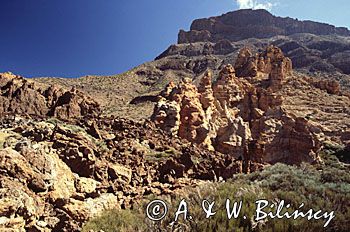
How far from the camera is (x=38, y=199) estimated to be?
853 cm

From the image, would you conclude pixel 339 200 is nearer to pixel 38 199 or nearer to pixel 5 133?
pixel 38 199

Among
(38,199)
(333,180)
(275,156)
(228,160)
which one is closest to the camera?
(38,199)

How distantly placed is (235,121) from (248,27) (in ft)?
523

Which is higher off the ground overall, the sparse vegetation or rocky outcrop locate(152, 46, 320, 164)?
rocky outcrop locate(152, 46, 320, 164)

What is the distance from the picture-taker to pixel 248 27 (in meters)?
181

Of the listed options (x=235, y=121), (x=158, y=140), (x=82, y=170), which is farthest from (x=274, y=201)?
(x=235, y=121)

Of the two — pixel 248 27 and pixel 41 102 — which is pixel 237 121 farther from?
pixel 248 27

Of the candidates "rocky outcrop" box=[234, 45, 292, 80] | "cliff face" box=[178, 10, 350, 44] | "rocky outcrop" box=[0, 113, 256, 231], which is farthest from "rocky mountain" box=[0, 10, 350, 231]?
"cliff face" box=[178, 10, 350, 44]

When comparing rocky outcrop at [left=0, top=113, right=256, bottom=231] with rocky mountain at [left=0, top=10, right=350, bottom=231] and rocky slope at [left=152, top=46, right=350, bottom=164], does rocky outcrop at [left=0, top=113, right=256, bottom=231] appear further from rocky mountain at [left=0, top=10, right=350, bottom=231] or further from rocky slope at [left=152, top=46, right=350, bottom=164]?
rocky slope at [left=152, top=46, right=350, bottom=164]

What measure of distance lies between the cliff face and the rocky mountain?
101m

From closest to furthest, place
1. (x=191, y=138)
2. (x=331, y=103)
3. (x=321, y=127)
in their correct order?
1. (x=191, y=138)
2. (x=321, y=127)
3. (x=331, y=103)

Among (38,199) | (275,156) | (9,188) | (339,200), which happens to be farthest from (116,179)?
→ (275,156)

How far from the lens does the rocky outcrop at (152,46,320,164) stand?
28938mm

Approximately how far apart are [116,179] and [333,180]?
7867 mm
